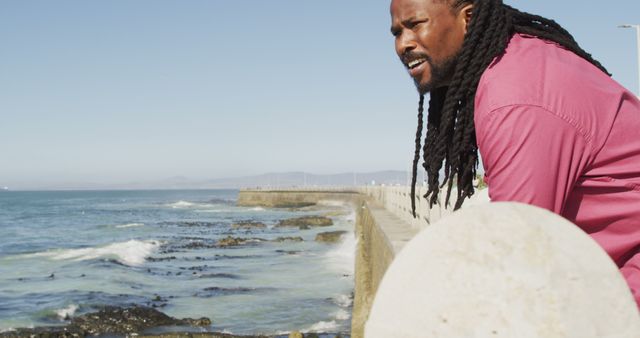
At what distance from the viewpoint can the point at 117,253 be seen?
28656 millimetres

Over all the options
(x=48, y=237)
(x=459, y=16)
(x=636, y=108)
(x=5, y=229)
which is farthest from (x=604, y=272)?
(x=5, y=229)

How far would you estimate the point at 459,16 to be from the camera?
1.91m

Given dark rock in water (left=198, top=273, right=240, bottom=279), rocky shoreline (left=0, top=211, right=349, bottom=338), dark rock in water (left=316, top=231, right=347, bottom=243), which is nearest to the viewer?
rocky shoreline (left=0, top=211, right=349, bottom=338)

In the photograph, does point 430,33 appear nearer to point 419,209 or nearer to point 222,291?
point 419,209

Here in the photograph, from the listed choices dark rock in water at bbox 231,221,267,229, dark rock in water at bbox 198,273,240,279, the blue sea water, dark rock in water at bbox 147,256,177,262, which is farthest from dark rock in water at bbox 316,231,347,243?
dark rock in water at bbox 231,221,267,229

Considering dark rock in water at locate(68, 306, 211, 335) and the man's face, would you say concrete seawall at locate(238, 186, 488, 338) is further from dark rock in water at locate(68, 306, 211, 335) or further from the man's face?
dark rock in water at locate(68, 306, 211, 335)

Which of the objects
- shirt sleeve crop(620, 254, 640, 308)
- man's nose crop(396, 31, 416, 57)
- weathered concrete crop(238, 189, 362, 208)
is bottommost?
weathered concrete crop(238, 189, 362, 208)

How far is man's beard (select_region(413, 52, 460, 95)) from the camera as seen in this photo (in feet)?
6.34

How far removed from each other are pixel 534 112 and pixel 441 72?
0.46 metres

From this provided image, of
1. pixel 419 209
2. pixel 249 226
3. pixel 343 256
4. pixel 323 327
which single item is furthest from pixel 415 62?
pixel 249 226

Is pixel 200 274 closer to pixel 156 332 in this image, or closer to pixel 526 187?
pixel 156 332

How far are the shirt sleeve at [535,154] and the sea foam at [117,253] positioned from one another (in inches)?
970

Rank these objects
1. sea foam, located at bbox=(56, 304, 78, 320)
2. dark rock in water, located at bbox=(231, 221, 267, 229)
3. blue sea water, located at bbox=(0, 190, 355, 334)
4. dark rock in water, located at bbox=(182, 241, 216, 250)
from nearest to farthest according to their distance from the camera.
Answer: blue sea water, located at bbox=(0, 190, 355, 334) → sea foam, located at bbox=(56, 304, 78, 320) → dark rock in water, located at bbox=(182, 241, 216, 250) → dark rock in water, located at bbox=(231, 221, 267, 229)

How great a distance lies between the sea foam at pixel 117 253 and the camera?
26.6 metres
